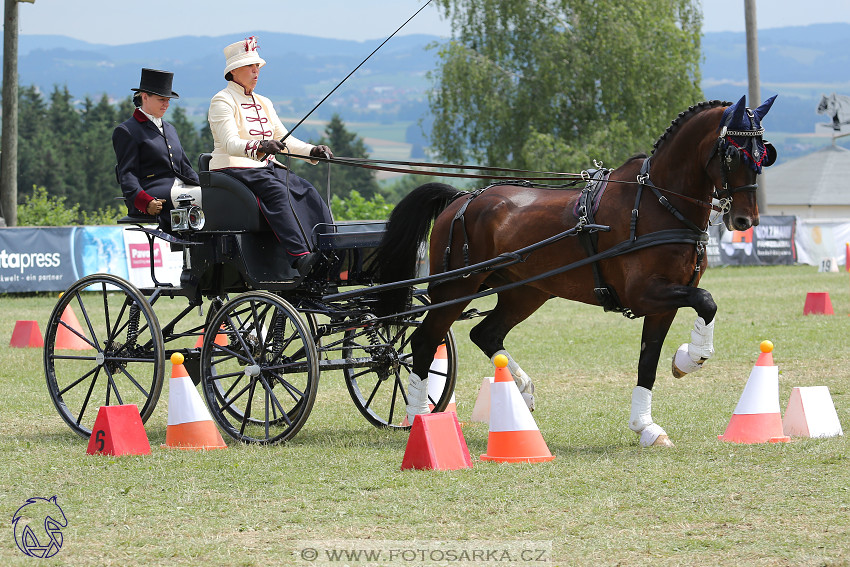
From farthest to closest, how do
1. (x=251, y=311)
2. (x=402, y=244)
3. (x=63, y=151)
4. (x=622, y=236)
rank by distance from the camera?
(x=63, y=151), (x=402, y=244), (x=251, y=311), (x=622, y=236)

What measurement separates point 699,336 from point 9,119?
2001cm

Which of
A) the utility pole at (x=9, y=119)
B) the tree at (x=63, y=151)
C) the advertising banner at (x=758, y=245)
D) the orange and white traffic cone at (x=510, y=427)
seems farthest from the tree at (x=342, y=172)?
the orange and white traffic cone at (x=510, y=427)

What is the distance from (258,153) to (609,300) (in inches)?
98.4

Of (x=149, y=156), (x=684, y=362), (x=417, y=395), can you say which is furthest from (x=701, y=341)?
(x=149, y=156)

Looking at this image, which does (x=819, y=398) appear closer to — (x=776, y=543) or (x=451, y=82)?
(x=776, y=543)

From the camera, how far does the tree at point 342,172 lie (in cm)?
6925

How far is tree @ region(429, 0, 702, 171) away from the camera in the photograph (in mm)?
36188

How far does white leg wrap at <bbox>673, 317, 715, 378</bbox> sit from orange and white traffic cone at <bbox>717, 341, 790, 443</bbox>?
45cm

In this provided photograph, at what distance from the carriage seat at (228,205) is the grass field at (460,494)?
1510 mm

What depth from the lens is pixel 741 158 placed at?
6180mm

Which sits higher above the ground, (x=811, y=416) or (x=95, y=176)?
(x=95, y=176)

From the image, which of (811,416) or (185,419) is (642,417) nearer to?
(811,416)

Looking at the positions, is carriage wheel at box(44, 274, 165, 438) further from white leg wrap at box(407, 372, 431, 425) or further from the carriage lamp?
white leg wrap at box(407, 372, 431, 425)

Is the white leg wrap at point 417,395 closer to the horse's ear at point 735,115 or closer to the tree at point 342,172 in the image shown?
the horse's ear at point 735,115
